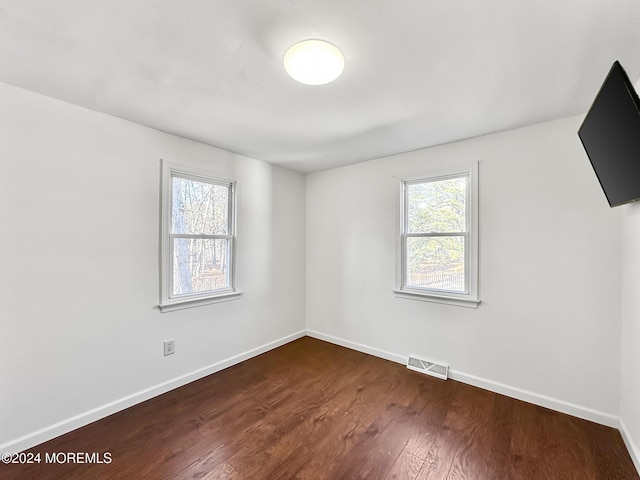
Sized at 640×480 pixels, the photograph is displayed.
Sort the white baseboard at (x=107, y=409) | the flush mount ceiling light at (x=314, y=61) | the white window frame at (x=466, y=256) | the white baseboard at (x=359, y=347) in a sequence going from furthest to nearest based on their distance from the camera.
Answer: the white baseboard at (x=359, y=347) → the white window frame at (x=466, y=256) → the white baseboard at (x=107, y=409) → the flush mount ceiling light at (x=314, y=61)

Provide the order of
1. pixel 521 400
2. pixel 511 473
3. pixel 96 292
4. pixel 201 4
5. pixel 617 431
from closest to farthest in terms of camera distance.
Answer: pixel 201 4 < pixel 511 473 < pixel 617 431 < pixel 96 292 < pixel 521 400

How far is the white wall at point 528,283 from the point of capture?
2111 millimetres

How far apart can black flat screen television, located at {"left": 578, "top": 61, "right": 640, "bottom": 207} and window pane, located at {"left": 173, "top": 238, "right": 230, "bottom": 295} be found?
3.05 m

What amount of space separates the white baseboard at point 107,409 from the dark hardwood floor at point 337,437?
2.3 inches

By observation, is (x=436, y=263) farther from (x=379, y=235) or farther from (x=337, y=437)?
(x=337, y=437)

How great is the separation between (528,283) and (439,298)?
29.9 inches

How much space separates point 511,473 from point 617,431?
1041 millimetres

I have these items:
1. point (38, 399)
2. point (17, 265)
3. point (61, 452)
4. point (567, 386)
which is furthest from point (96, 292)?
point (567, 386)

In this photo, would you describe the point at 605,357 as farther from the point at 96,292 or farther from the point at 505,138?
the point at 96,292

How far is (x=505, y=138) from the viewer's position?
250 centimetres

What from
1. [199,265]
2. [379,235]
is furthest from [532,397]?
[199,265]

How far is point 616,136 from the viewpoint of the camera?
146 centimetres

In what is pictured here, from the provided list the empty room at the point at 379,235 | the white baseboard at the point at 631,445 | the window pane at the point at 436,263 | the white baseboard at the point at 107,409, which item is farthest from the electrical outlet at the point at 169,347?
the white baseboard at the point at 631,445

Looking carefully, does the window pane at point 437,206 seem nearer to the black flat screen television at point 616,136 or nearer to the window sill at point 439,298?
the window sill at point 439,298
